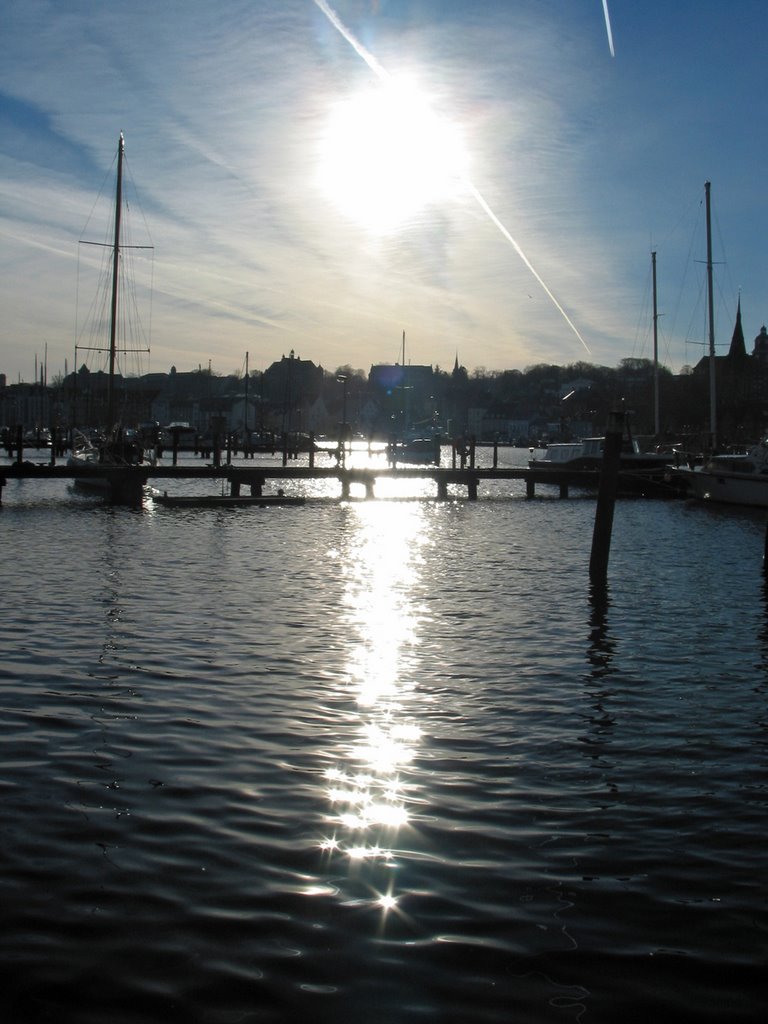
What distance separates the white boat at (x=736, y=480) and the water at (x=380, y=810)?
31.9 m

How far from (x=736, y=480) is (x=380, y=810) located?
4550cm

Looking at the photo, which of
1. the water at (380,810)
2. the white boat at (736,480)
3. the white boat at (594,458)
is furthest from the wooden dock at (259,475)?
the water at (380,810)

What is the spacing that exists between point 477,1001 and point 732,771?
4.86 m

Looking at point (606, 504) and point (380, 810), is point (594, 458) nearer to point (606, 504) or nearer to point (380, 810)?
point (606, 504)

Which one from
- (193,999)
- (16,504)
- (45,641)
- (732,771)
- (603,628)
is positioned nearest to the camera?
(193,999)

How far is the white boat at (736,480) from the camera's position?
49438 mm

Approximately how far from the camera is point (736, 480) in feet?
167

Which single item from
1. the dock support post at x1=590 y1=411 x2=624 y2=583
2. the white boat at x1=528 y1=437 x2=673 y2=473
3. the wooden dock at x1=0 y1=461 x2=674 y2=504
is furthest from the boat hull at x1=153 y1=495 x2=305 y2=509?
the dock support post at x1=590 y1=411 x2=624 y2=583

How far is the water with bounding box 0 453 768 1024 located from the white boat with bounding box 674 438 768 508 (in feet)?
105

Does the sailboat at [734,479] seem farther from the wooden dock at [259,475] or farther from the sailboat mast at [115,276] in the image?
the sailboat mast at [115,276]

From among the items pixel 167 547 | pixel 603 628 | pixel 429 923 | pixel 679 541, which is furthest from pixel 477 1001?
pixel 679 541

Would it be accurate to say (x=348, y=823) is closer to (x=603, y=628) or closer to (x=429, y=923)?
(x=429, y=923)

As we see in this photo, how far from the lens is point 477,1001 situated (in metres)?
5.68

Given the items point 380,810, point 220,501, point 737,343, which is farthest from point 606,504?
point 737,343
